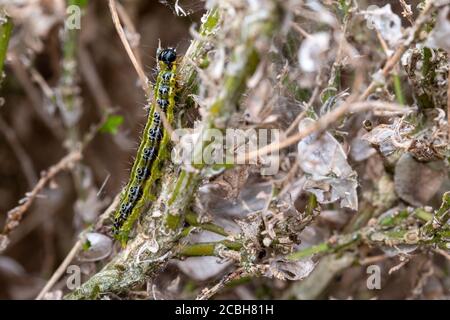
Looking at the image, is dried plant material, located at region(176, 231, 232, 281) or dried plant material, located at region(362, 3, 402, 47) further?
dried plant material, located at region(176, 231, 232, 281)

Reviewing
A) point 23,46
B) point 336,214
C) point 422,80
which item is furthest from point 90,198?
point 422,80

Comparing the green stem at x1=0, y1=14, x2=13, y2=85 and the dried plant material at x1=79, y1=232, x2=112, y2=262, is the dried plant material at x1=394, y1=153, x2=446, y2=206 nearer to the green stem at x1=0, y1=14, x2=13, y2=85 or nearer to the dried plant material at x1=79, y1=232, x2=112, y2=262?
the dried plant material at x1=79, y1=232, x2=112, y2=262

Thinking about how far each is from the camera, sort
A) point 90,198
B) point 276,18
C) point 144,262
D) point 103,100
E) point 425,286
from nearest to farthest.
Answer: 1. point 276,18
2. point 144,262
3. point 425,286
4. point 90,198
5. point 103,100

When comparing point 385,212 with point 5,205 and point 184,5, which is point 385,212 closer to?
point 184,5

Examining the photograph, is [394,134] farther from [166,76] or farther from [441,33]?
[166,76]

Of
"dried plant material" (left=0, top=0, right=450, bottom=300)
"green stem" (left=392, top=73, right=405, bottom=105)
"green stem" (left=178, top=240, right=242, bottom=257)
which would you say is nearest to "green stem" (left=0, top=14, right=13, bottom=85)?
"dried plant material" (left=0, top=0, right=450, bottom=300)

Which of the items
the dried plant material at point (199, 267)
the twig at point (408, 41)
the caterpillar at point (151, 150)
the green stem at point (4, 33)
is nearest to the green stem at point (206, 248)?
the caterpillar at point (151, 150)

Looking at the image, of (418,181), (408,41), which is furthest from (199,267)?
(408,41)
